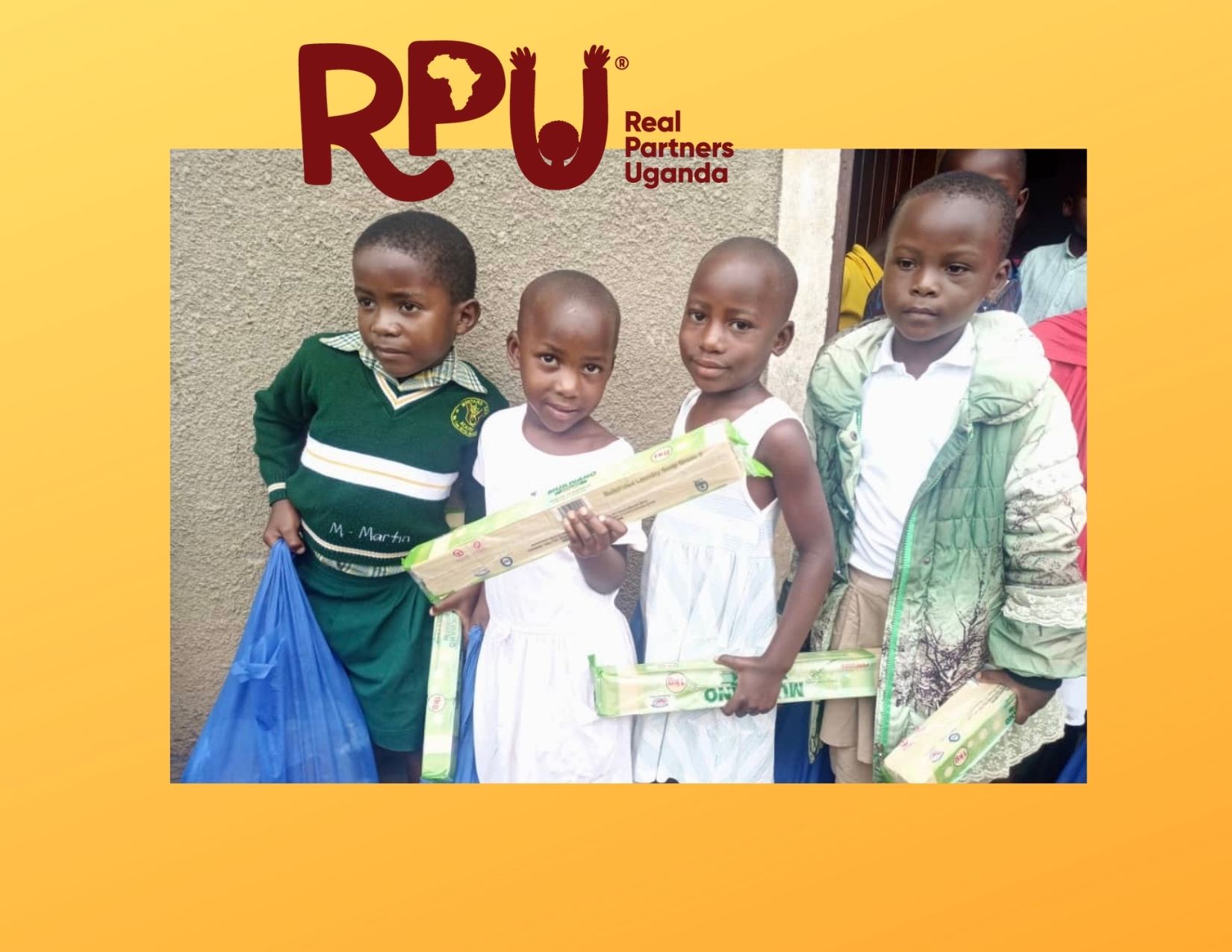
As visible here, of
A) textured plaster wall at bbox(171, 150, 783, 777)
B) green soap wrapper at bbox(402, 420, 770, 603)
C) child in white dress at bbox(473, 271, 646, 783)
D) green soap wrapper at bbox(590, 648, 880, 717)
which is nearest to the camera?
green soap wrapper at bbox(402, 420, 770, 603)

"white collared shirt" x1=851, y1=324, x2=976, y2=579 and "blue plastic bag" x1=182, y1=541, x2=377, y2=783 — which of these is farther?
"blue plastic bag" x1=182, y1=541, x2=377, y2=783

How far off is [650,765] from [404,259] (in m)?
1.35

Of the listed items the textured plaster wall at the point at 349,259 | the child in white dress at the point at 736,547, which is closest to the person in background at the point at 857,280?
the textured plaster wall at the point at 349,259

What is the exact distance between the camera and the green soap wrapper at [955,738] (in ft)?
7.48

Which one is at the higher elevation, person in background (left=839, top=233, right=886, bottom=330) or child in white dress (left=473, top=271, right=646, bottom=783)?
person in background (left=839, top=233, right=886, bottom=330)

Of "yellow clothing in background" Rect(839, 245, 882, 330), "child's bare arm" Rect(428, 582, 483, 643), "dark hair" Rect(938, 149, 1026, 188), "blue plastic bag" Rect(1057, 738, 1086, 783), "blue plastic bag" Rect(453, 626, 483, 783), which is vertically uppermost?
"dark hair" Rect(938, 149, 1026, 188)

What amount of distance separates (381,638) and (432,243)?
1.00 metres

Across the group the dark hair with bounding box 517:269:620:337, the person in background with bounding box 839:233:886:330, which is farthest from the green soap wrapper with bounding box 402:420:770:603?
the person in background with bounding box 839:233:886:330

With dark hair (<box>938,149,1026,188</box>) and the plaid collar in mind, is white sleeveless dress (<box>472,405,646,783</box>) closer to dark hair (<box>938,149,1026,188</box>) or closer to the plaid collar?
the plaid collar

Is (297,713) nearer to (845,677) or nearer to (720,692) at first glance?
(720,692)

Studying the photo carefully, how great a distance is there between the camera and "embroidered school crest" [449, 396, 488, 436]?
238 cm

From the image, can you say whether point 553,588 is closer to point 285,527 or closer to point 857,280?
point 285,527

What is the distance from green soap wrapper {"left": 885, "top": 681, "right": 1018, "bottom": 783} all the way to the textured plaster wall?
101cm

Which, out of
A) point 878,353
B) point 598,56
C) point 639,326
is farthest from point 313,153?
point 878,353
